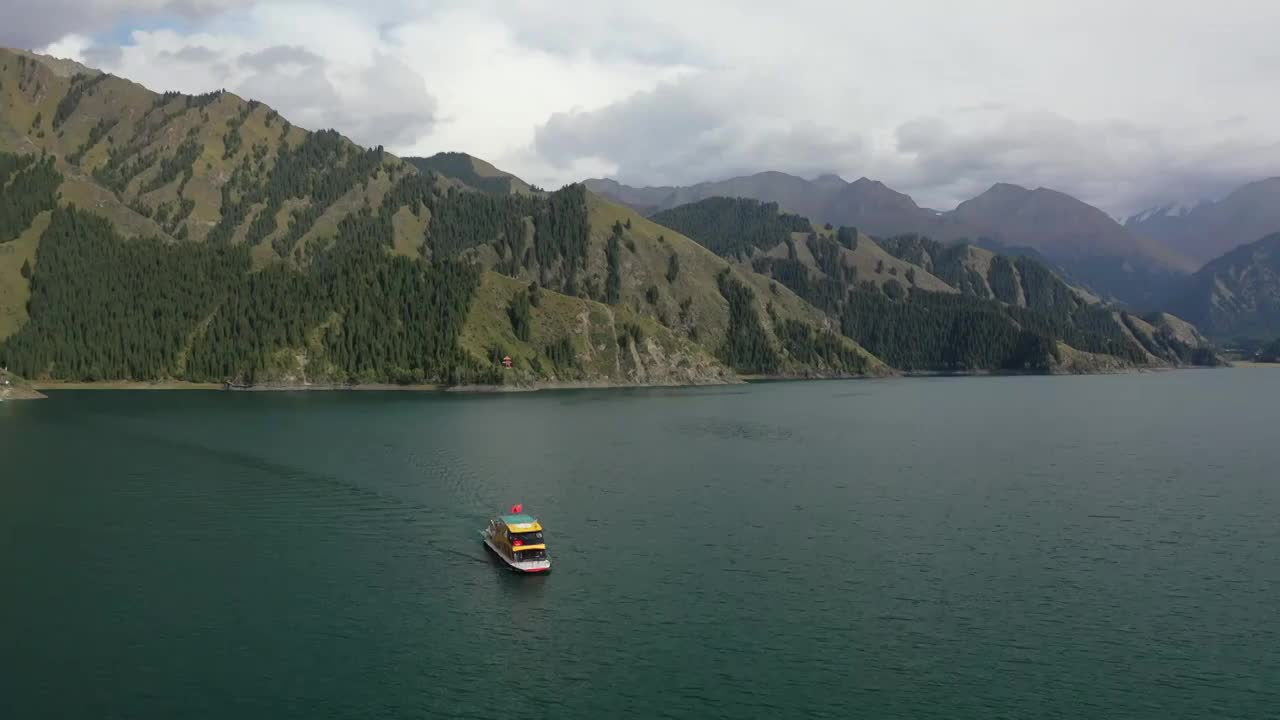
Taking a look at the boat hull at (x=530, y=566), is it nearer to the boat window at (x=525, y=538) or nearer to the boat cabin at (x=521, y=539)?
the boat cabin at (x=521, y=539)

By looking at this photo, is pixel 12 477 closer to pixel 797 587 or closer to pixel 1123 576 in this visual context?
pixel 797 587

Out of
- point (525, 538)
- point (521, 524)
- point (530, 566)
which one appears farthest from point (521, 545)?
point (521, 524)

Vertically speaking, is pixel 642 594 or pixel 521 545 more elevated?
pixel 521 545

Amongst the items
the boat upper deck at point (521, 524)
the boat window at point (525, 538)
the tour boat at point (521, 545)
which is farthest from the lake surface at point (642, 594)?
the boat upper deck at point (521, 524)

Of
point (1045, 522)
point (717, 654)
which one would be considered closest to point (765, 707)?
point (717, 654)

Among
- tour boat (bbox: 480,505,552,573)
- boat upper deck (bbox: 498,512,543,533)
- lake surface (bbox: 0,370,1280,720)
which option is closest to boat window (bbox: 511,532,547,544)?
tour boat (bbox: 480,505,552,573)

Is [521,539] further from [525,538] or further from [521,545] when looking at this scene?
[521,545]

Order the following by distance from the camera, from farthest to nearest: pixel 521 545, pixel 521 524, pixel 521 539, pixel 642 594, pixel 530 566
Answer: pixel 521 524
pixel 521 539
pixel 521 545
pixel 530 566
pixel 642 594
